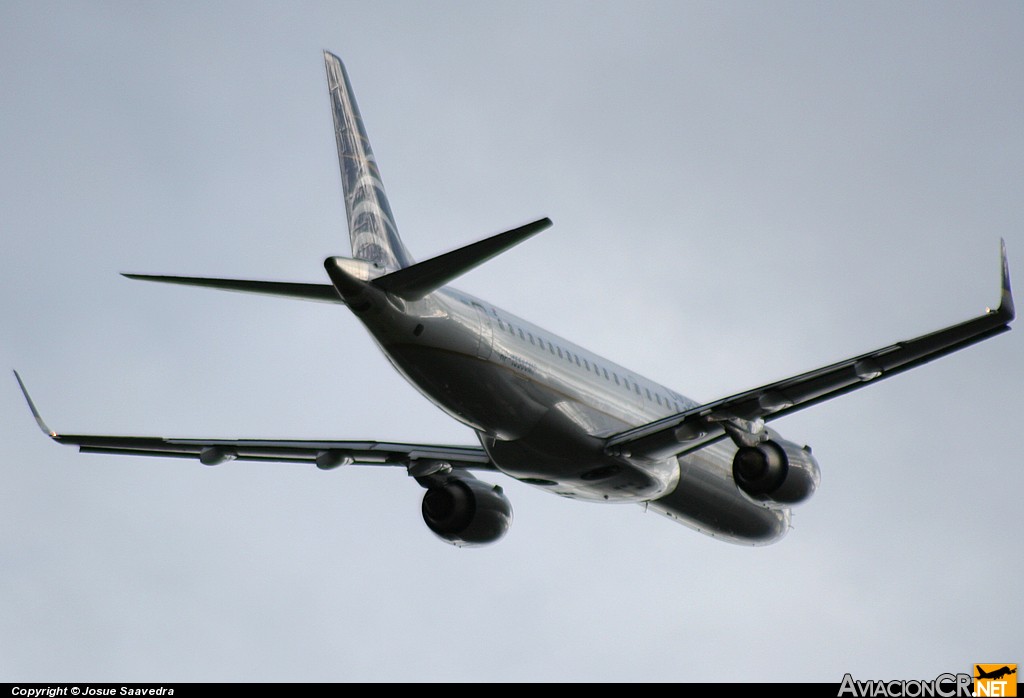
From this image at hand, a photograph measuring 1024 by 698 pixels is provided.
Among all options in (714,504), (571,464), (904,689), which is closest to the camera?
(904,689)

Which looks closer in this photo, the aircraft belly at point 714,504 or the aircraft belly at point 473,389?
the aircraft belly at point 473,389

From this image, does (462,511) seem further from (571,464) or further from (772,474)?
(772,474)

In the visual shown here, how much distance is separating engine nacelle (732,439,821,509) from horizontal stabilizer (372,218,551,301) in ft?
28.2

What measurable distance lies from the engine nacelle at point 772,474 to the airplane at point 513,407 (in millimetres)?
32

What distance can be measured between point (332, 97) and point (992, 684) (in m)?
19.9

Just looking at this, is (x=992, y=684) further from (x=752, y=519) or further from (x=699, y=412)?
(x=752, y=519)

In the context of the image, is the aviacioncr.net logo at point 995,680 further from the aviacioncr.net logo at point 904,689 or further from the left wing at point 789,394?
the left wing at point 789,394

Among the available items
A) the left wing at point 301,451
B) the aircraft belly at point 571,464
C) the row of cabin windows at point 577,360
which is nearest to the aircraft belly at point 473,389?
the aircraft belly at point 571,464

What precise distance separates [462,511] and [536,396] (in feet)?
19.0

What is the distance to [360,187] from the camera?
34000mm

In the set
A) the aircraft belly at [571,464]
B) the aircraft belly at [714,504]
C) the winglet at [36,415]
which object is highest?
the aircraft belly at [714,504]

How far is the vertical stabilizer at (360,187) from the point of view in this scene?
106 feet

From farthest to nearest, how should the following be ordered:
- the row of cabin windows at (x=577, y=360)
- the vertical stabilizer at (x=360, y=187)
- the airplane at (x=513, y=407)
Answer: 1. the vertical stabilizer at (x=360, y=187)
2. the row of cabin windows at (x=577, y=360)
3. the airplane at (x=513, y=407)

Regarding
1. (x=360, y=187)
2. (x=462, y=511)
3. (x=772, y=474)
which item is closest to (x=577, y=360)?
(x=772, y=474)
